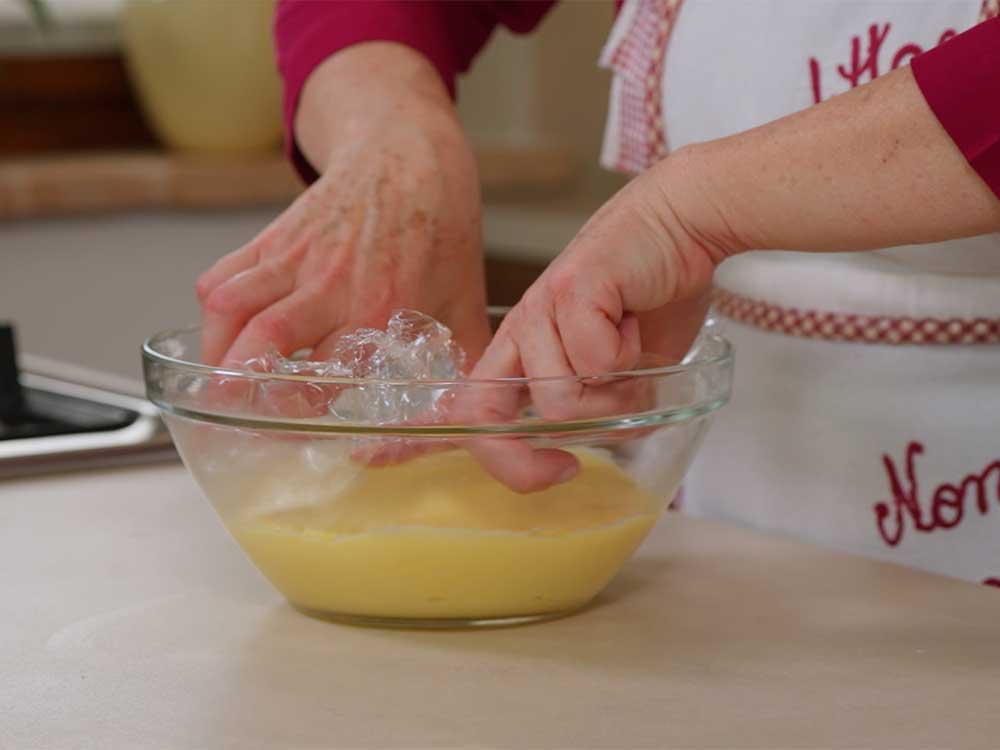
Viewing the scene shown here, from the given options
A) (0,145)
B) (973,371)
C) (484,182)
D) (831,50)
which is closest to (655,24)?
(831,50)

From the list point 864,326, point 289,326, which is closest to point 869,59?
point 864,326

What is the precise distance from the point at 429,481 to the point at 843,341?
340 mm

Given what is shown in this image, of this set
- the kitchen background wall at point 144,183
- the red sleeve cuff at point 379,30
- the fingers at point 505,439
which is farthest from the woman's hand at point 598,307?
the kitchen background wall at point 144,183

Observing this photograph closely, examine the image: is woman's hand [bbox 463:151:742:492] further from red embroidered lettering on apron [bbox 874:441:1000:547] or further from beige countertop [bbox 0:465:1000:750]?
red embroidered lettering on apron [bbox 874:441:1000:547]

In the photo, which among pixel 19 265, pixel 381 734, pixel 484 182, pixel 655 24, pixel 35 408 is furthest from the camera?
pixel 484 182

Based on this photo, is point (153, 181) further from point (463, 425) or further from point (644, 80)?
point (463, 425)

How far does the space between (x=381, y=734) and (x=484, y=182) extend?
5.72 ft

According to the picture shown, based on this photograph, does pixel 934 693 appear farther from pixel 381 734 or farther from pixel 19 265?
pixel 19 265

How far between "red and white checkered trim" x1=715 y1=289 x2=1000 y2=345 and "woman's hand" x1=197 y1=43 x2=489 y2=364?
18 cm

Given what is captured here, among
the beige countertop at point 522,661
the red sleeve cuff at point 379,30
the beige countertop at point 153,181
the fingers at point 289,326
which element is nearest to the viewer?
the beige countertop at point 522,661

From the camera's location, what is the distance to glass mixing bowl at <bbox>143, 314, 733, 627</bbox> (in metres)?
0.57

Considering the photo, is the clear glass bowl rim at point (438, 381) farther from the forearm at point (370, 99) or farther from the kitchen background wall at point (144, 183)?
the kitchen background wall at point (144, 183)

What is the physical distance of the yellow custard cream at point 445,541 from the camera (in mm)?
594

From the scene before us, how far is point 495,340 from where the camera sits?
61 cm
